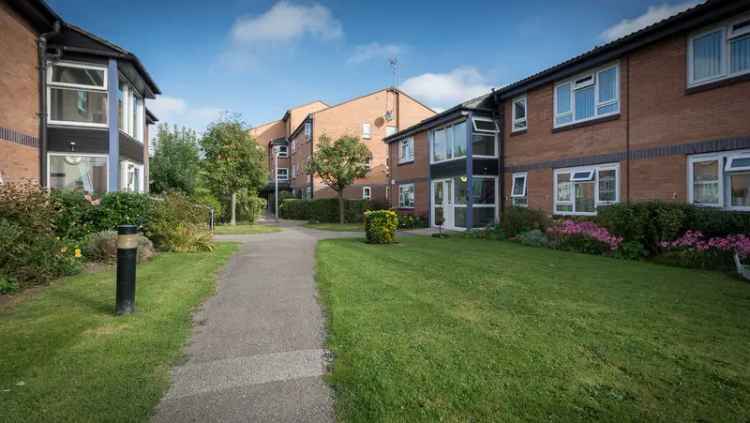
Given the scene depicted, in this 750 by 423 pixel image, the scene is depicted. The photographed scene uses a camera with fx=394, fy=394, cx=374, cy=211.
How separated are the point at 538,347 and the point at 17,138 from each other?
13988 mm

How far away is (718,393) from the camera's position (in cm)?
288

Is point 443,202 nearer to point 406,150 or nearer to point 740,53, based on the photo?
point 406,150

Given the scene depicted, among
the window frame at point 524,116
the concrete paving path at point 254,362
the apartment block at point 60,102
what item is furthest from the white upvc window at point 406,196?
the concrete paving path at point 254,362

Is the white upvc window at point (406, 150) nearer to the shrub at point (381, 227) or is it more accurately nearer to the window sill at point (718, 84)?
the shrub at point (381, 227)

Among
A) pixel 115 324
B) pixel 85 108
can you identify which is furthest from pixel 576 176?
pixel 85 108

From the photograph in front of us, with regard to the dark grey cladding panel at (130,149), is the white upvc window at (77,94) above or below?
above

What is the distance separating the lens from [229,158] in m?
23.4

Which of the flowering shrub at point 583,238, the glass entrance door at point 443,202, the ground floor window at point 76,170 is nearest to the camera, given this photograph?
the flowering shrub at point 583,238

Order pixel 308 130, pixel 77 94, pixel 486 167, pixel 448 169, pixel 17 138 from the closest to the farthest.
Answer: pixel 17 138 < pixel 77 94 < pixel 486 167 < pixel 448 169 < pixel 308 130

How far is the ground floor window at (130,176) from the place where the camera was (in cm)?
1369

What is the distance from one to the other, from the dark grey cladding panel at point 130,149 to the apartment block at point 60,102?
0.23 ft

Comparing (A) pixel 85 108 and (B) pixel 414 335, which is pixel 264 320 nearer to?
(B) pixel 414 335

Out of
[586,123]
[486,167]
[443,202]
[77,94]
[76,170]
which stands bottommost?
[443,202]

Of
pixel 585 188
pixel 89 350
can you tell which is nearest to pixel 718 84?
pixel 585 188
